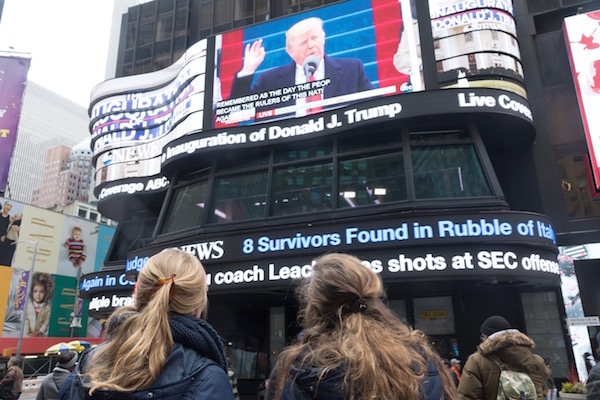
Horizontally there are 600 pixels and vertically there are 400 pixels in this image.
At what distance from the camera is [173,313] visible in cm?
212

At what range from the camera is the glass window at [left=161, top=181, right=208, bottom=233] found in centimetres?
1551

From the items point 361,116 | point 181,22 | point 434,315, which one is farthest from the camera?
point 181,22

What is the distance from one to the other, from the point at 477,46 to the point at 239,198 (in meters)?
9.69

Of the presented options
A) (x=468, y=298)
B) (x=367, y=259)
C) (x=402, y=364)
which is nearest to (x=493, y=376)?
(x=402, y=364)

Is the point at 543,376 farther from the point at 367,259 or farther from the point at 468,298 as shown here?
the point at 468,298

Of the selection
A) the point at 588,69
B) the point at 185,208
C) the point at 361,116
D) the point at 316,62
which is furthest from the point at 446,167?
the point at 185,208

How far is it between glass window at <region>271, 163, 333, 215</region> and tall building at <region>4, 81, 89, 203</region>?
6477 inches

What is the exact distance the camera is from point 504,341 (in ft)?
13.6

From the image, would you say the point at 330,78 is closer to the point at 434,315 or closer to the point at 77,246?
the point at 434,315

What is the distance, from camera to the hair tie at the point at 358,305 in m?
2.12

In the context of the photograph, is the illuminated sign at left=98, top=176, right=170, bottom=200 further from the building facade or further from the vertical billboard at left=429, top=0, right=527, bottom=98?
the vertical billboard at left=429, top=0, right=527, bottom=98

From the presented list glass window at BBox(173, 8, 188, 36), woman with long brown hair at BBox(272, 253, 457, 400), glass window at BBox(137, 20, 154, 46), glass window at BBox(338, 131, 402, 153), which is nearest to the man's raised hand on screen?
glass window at BBox(338, 131, 402, 153)

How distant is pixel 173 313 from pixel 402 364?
42.5 inches

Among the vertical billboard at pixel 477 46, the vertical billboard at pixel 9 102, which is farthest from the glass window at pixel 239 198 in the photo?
the vertical billboard at pixel 9 102
